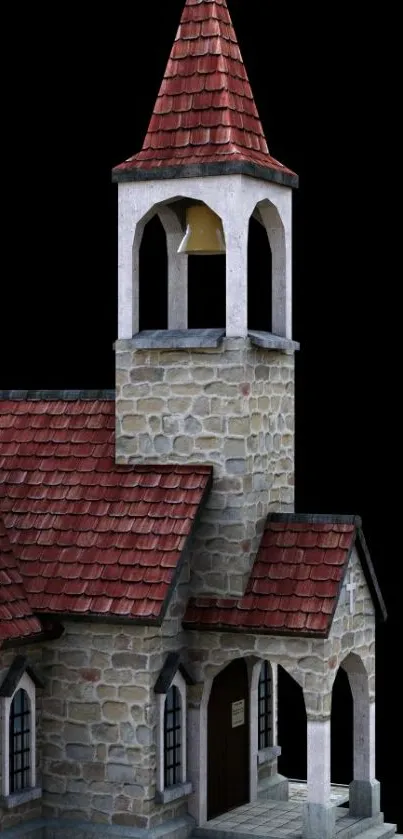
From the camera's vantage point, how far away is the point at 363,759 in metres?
18.6

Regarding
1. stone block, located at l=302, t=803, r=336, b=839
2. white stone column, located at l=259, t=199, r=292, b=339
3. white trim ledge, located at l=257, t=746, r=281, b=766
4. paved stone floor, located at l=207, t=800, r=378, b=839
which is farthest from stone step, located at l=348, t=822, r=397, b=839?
white stone column, located at l=259, t=199, r=292, b=339

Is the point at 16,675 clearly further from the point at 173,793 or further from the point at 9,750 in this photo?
the point at 173,793

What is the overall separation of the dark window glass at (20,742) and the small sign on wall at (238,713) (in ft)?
7.34

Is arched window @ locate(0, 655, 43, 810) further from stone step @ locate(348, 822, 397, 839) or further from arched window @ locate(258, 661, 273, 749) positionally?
stone step @ locate(348, 822, 397, 839)

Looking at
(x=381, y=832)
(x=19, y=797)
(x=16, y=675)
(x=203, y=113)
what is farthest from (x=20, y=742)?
(x=203, y=113)

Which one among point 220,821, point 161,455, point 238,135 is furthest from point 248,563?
point 238,135

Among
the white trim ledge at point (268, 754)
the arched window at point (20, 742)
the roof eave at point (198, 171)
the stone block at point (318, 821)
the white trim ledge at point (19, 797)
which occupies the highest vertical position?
the roof eave at point (198, 171)

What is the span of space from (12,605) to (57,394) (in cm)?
281

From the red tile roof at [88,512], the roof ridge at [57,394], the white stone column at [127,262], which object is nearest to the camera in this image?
the red tile roof at [88,512]

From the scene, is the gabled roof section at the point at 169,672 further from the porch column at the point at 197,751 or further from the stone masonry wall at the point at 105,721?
the porch column at the point at 197,751

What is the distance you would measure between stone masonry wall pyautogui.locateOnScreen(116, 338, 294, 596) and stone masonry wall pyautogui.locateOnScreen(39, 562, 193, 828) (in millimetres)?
552

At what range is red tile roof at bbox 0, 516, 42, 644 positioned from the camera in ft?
55.9

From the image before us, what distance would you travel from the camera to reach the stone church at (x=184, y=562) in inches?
680

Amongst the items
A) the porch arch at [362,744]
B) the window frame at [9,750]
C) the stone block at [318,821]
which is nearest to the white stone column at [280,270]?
the porch arch at [362,744]
